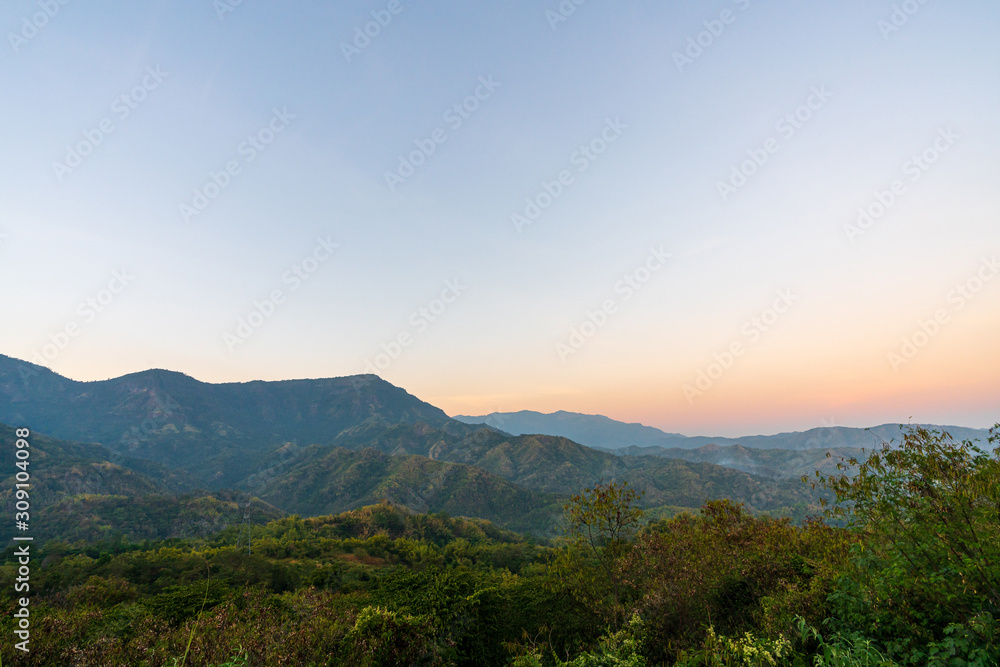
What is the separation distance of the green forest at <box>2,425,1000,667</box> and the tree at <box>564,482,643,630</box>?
7cm

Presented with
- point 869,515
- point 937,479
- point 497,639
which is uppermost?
point 937,479

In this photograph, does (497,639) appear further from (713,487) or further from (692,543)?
(713,487)

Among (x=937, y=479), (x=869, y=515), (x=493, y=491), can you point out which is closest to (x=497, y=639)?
(x=869, y=515)

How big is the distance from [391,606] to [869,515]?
13004 mm

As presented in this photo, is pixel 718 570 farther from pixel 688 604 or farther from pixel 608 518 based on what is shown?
pixel 608 518

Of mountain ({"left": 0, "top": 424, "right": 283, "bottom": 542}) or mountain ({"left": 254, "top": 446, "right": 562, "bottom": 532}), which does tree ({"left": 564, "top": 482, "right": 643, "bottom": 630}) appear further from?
mountain ({"left": 254, "top": 446, "right": 562, "bottom": 532})

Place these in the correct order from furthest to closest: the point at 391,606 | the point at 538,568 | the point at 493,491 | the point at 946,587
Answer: the point at 493,491, the point at 538,568, the point at 391,606, the point at 946,587

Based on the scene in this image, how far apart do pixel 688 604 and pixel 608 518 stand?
3.38 metres

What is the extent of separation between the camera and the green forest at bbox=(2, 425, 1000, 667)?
23.8ft

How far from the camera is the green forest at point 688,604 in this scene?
7.26 m

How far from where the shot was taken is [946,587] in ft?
24.2

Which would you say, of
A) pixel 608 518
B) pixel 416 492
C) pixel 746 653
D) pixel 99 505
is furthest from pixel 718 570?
pixel 416 492

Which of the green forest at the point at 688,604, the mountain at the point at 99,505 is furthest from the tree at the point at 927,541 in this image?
the mountain at the point at 99,505

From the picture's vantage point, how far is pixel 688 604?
13125 millimetres
